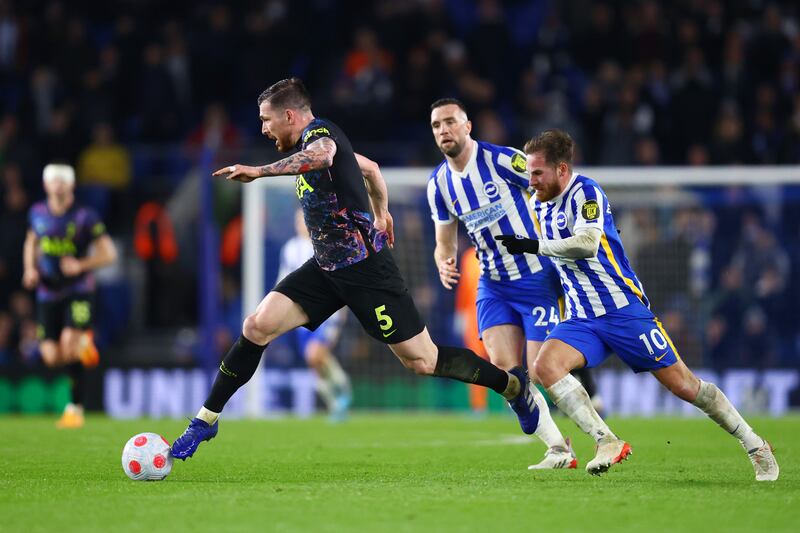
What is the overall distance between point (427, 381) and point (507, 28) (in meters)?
5.84

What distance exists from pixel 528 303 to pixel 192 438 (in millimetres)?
2383

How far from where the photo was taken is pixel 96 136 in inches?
721

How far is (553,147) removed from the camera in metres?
7.12

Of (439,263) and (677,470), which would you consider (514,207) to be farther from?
(677,470)

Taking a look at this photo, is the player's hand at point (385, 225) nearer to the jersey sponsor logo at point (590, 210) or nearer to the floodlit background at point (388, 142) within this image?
the jersey sponsor logo at point (590, 210)

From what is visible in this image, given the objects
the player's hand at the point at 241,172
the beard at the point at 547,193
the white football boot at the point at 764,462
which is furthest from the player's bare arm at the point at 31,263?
the white football boot at the point at 764,462

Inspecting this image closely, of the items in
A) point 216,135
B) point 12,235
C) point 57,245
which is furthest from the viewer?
point 216,135

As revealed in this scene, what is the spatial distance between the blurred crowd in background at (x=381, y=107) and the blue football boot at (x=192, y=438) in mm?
8566

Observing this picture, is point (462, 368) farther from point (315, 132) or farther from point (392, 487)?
point (315, 132)

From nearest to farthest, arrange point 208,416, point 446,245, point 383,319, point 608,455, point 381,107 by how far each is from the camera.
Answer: point 608,455 < point 208,416 < point 383,319 < point 446,245 < point 381,107

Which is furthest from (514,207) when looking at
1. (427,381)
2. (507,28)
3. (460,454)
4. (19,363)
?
(507,28)

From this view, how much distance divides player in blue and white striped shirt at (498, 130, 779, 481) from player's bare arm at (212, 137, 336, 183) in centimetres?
109

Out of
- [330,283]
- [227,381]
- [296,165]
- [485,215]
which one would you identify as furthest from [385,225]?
[227,381]

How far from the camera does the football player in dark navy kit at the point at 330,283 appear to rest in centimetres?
743
